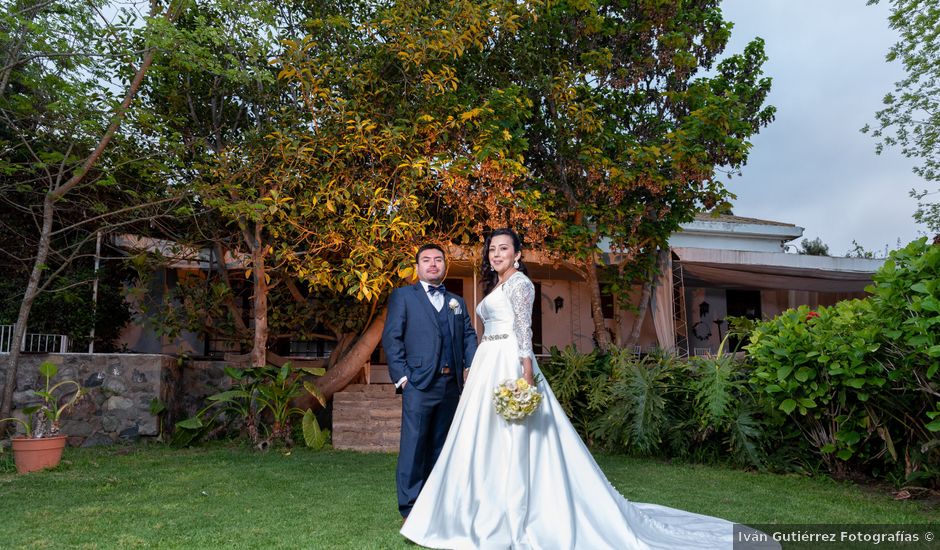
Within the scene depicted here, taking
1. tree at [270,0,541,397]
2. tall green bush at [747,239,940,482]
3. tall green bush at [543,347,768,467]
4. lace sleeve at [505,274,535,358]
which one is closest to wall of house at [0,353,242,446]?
tree at [270,0,541,397]

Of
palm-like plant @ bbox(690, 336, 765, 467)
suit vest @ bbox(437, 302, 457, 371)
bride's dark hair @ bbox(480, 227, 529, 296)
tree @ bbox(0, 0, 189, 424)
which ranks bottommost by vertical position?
palm-like plant @ bbox(690, 336, 765, 467)

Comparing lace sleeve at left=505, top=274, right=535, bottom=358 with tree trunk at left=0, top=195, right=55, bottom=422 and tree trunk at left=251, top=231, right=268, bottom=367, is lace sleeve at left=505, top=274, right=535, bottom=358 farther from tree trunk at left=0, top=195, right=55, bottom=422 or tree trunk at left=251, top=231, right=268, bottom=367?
tree trunk at left=0, top=195, right=55, bottom=422

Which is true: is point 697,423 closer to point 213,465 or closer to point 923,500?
point 923,500

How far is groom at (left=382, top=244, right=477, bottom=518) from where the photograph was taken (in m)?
4.20

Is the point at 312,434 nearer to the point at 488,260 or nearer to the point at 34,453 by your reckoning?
the point at 34,453

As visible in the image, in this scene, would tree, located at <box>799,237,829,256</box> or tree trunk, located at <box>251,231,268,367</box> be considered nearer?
tree trunk, located at <box>251,231,268,367</box>

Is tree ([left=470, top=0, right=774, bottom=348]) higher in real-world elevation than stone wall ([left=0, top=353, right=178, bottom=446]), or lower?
higher

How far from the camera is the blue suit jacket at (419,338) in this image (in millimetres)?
4230

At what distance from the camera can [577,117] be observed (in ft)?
31.2

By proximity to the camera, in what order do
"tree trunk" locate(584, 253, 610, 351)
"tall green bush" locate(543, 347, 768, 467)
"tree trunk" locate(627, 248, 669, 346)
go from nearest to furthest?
"tall green bush" locate(543, 347, 768, 467) → "tree trunk" locate(584, 253, 610, 351) → "tree trunk" locate(627, 248, 669, 346)

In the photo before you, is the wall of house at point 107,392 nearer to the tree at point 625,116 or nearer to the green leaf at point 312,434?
the green leaf at point 312,434

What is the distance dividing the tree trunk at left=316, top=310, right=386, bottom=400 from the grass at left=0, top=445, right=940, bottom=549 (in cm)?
246

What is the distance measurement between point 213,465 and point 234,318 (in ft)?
12.4

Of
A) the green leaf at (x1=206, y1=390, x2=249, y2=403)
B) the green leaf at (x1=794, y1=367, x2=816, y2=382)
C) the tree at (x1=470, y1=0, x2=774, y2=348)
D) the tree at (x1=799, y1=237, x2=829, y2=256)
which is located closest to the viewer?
the green leaf at (x1=794, y1=367, x2=816, y2=382)
